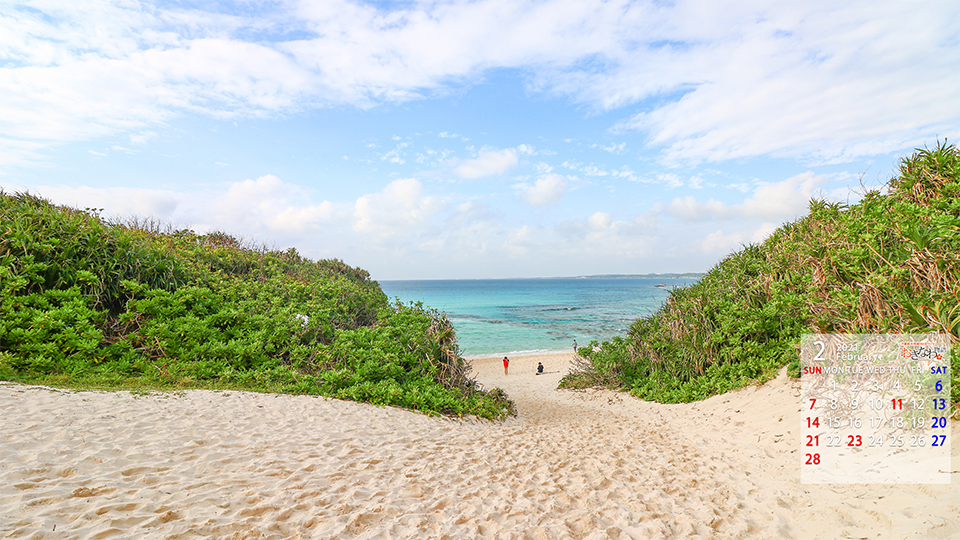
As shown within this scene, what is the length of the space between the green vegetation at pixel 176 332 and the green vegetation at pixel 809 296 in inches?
182

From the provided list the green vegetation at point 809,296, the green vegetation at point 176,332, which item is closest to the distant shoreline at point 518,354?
the green vegetation at point 809,296

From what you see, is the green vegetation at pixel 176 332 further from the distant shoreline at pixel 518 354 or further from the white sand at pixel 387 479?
the distant shoreline at pixel 518 354

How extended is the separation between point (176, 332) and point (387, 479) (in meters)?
7.34

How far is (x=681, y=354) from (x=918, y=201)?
531cm

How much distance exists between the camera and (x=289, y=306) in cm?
1112

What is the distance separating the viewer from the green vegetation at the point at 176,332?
8.02 metres

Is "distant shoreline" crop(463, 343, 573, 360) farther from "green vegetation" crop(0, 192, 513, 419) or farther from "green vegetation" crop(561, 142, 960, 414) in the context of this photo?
"green vegetation" crop(0, 192, 513, 419)

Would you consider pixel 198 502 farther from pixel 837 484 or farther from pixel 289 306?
pixel 289 306

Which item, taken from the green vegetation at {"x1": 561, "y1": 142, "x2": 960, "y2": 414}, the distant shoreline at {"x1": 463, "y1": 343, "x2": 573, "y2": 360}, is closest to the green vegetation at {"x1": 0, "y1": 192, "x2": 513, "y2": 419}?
the green vegetation at {"x1": 561, "y1": 142, "x2": 960, "y2": 414}
